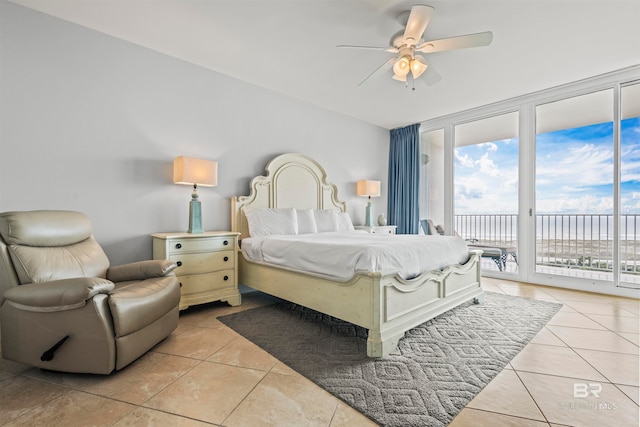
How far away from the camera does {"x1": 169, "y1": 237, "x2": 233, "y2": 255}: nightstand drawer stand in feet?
8.54

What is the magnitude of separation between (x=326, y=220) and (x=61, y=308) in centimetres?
282

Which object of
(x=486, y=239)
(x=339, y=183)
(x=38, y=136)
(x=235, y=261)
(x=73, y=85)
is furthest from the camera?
(x=486, y=239)

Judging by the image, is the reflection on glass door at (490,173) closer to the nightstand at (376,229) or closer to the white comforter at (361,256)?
the nightstand at (376,229)

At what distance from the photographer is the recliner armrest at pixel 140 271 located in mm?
2152

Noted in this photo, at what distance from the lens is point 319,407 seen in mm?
1396

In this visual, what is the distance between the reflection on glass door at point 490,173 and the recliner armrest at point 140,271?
441 centimetres

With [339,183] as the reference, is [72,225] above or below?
below

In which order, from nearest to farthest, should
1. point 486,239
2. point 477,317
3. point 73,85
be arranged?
point 73,85
point 477,317
point 486,239

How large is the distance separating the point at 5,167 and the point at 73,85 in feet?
2.81

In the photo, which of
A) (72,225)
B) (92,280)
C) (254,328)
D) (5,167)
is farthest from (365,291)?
(5,167)

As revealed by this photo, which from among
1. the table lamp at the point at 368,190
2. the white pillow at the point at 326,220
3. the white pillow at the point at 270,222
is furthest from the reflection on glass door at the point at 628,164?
the white pillow at the point at 270,222

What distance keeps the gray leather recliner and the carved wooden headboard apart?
5.06ft

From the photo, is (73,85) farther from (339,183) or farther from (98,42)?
(339,183)

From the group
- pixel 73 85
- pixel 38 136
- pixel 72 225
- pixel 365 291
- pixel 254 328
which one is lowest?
pixel 254 328
